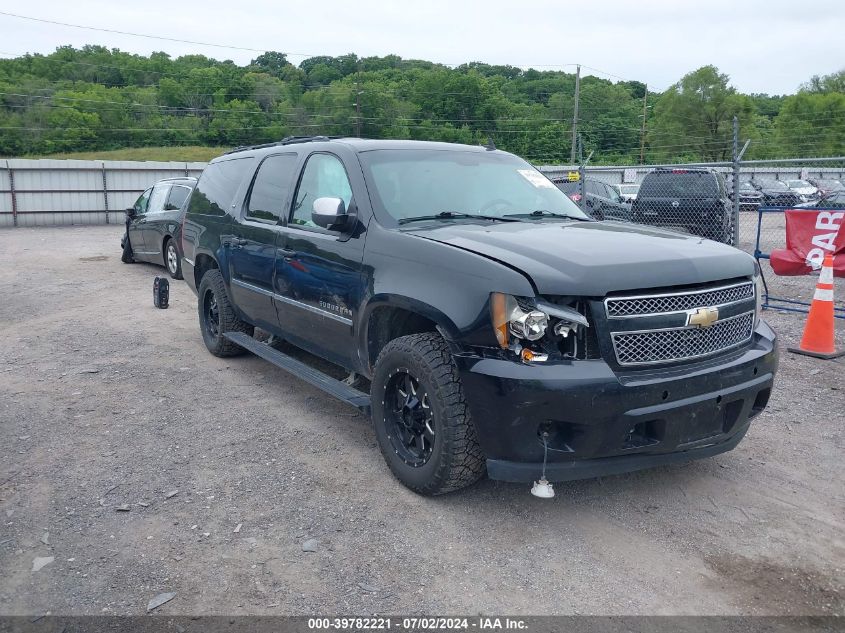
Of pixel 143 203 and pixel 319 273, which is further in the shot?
pixel 143 203

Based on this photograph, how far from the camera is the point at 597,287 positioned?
3242 mm

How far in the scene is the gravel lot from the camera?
2.96 metres

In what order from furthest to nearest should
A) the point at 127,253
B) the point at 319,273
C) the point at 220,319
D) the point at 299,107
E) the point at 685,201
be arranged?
the point at 299,107, the point at 685,201, the point at 127,253, the point at 220,319, the point at 319,273

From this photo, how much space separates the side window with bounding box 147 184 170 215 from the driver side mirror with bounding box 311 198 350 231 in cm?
933

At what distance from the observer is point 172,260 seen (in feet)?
39.5

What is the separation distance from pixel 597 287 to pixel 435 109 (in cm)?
5497

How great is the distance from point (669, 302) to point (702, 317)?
21 centimetres

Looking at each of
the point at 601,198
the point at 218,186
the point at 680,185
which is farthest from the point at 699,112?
the point at 218,186

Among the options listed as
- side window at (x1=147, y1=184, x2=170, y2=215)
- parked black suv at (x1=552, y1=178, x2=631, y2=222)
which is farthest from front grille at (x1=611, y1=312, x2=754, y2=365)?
parked black suv at (x1=552, y1=178, x2=631, y2=222)

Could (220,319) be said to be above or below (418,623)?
above

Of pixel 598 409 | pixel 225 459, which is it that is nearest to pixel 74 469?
pixel 225 459

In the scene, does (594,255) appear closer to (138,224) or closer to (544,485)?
(544,485)

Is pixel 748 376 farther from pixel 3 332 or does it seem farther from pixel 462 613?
pixel 3 332

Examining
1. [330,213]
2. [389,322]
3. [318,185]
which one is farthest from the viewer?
[318,185]
